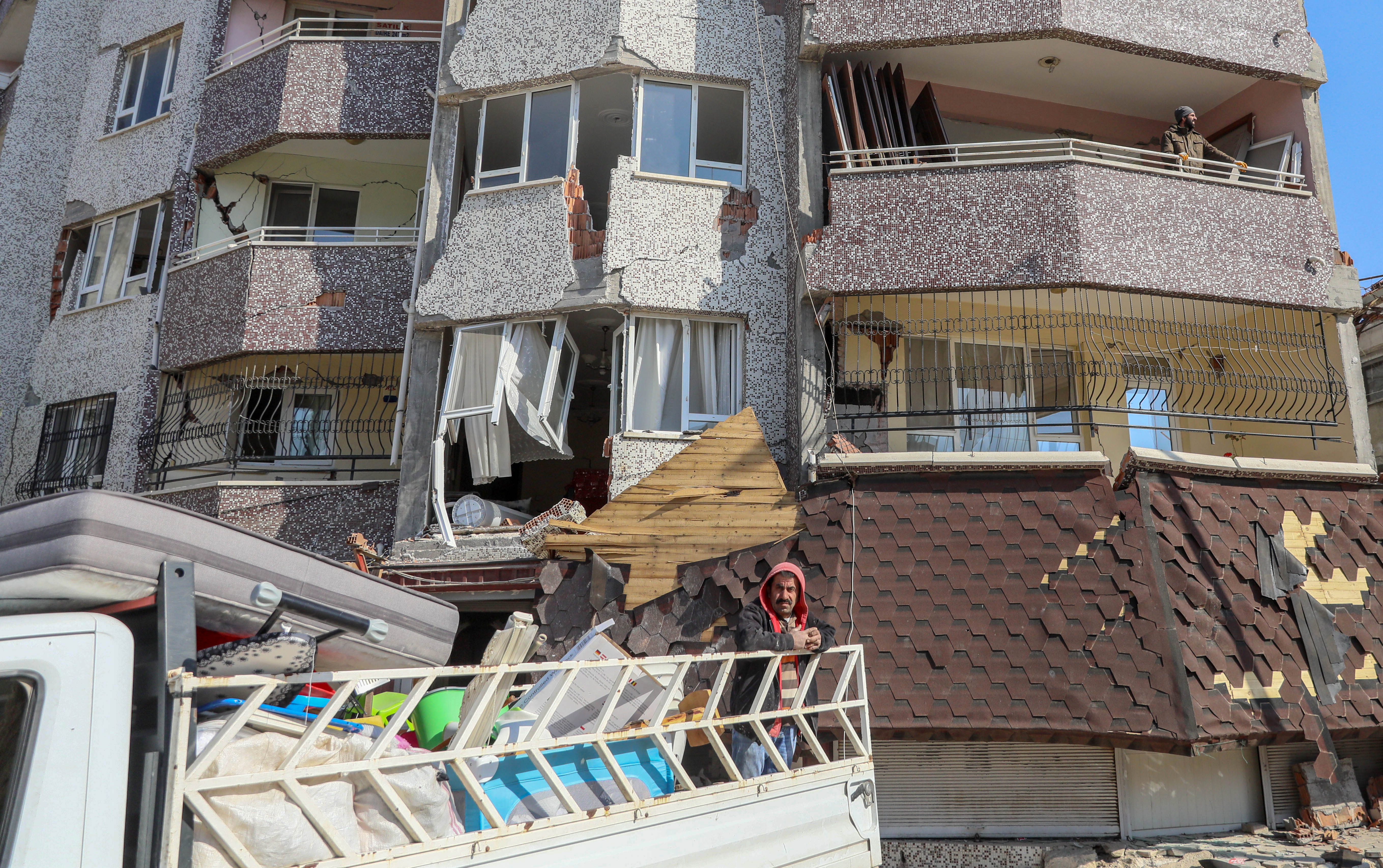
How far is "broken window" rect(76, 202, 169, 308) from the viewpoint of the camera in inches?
563

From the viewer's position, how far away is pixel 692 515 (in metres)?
9.05

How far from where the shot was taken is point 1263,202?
10.2m

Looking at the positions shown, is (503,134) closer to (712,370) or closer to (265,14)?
(712,370)

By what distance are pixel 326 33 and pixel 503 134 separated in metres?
4.13

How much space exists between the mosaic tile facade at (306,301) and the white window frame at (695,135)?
3.40 m

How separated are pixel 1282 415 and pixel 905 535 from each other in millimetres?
5127

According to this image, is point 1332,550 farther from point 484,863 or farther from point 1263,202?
point 484,863

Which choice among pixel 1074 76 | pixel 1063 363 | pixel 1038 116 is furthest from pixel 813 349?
pixel 1038 116

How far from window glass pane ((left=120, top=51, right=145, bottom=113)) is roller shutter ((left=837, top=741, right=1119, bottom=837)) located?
14.3 m

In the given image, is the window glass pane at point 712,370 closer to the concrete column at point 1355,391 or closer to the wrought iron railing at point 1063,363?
the wrought iron railing at point 1063,363

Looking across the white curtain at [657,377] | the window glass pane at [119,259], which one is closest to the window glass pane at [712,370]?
the white curtain at [657,377]

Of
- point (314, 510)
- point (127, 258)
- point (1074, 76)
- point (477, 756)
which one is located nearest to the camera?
point (477, 756)

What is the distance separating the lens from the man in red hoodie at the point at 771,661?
4.75m

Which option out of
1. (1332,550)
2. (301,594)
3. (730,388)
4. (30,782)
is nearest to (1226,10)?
(1332,550)
